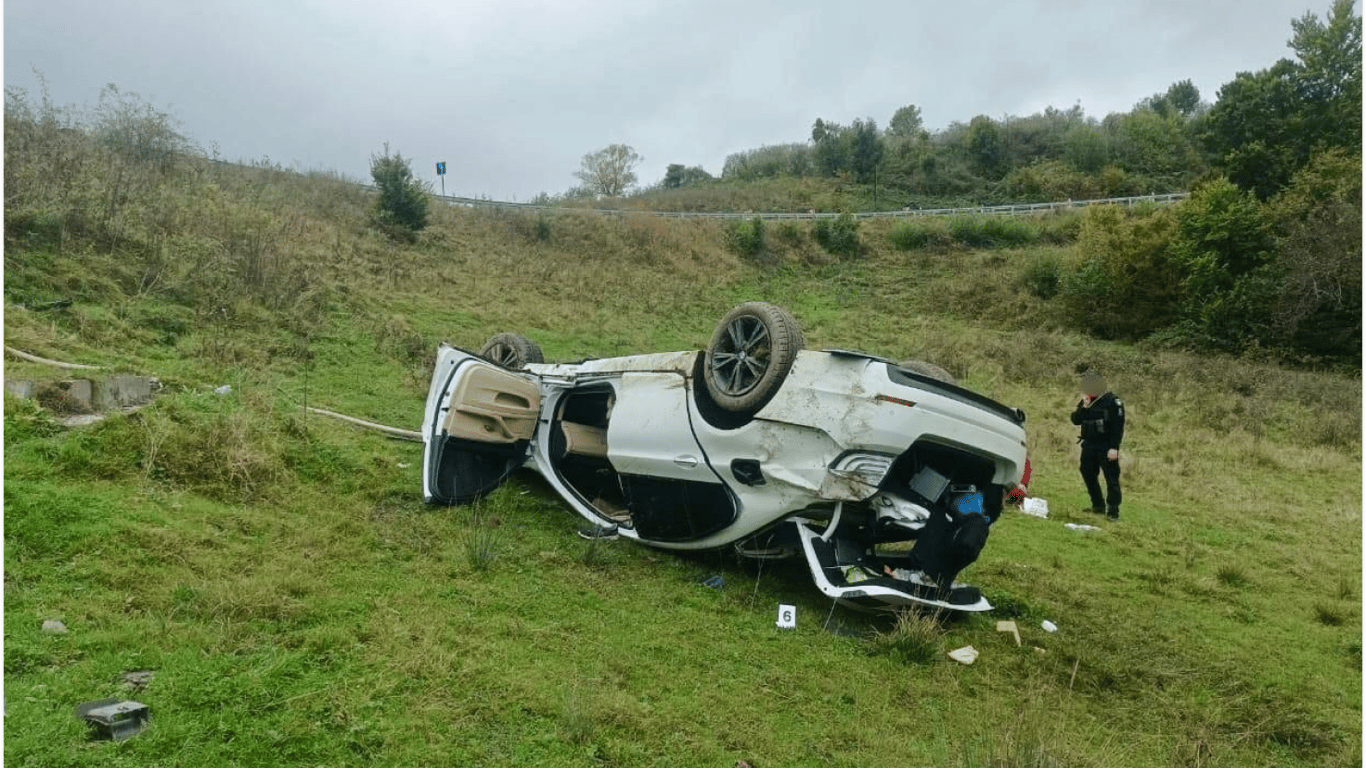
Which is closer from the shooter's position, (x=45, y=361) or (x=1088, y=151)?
(x=45, y=361)

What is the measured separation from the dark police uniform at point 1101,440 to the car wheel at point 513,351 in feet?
18.1

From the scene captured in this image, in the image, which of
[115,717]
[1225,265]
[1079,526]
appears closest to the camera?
[115,717]

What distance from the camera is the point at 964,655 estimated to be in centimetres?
418

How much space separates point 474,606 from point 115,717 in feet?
5.87

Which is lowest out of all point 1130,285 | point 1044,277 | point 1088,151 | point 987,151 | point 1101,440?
point 1101,440

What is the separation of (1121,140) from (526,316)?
4018 centimetres

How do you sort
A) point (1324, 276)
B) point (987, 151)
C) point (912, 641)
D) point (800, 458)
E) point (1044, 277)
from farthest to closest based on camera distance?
1. point (987, 151)
2. point (1044, 277)
3. point (1324, 276)
4. point (800, 458)
5. point (912, 641)

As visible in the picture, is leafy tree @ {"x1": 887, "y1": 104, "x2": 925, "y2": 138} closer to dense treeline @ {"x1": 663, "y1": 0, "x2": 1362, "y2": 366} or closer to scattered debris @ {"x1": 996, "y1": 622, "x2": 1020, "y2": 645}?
dense treeline @ {"x1": 663, "y1": 0, "x2": 1362, "y2": 366}

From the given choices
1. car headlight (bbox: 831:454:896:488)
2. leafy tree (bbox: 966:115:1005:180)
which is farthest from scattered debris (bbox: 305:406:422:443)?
leafy tree (bbox: 966:115:1005:180)

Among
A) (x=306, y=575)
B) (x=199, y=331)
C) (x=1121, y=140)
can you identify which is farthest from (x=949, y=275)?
(x=306, y=575)

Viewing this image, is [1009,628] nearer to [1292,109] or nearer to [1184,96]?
[1292,109]

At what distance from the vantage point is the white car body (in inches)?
165

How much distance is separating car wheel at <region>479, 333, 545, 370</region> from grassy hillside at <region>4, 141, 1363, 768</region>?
124cm

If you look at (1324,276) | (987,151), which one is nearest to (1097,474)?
(1324,276)
